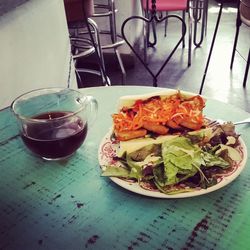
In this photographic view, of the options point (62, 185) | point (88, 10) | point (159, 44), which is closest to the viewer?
point (62, 185)

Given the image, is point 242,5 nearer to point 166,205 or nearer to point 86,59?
point 86,59

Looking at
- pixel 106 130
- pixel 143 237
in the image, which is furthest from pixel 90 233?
pixel 106 130

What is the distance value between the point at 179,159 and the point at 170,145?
0.14ft

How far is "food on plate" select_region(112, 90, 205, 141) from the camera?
0.70m

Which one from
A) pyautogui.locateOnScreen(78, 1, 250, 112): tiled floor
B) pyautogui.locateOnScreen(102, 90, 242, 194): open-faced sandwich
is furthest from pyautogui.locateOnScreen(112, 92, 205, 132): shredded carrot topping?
pyautogui.locateOnScreen(78, 1, 250, 112): tiled floor

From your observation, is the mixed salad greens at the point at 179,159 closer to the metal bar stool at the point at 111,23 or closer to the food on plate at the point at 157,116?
the food on plate at the point at 157,116

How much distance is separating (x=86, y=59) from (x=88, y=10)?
103cm

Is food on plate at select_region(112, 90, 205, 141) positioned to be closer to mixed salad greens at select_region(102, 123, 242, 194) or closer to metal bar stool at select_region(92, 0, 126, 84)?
mixed salad greens at select_region(102, 123, 242, 194)

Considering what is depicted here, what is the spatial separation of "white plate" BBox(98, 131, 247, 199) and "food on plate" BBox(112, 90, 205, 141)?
1.2 inches

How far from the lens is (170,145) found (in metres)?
0.65

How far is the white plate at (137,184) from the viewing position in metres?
0.59

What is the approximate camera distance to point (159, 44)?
144 inches

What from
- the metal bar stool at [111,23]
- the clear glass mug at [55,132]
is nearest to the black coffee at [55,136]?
the clear glass mug at [55,132]

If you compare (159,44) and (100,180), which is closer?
(100,180)
